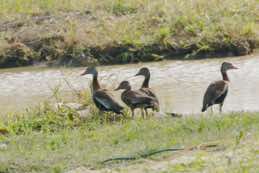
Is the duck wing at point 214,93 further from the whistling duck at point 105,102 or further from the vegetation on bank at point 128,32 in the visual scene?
the vegetation on bank at point 128,32

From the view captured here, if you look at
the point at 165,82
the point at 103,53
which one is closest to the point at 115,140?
the point at 165,82

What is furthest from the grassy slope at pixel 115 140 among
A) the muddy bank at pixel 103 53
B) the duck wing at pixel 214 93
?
the muddy bank at pixel 103 53

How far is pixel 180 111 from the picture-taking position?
42.8 ft

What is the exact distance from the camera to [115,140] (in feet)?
33.0

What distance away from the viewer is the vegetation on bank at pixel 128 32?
700 inches

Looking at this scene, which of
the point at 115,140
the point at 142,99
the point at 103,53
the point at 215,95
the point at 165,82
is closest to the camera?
the point at 115,140

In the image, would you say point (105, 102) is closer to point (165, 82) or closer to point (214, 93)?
point (214, 93)

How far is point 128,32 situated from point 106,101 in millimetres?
6308

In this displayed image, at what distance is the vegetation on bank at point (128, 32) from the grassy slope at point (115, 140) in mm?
5860

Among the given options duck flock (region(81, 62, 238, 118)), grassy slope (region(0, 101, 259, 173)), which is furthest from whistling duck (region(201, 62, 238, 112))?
grassy slope (region(0, 101, 259, 173))

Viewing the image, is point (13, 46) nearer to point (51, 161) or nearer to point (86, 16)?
point (86, 16)

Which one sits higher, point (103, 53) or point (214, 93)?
point (214, 93)

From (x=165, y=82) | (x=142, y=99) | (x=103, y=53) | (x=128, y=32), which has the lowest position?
(x=165, y=82)

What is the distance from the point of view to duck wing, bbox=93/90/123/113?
12133 millimetres
